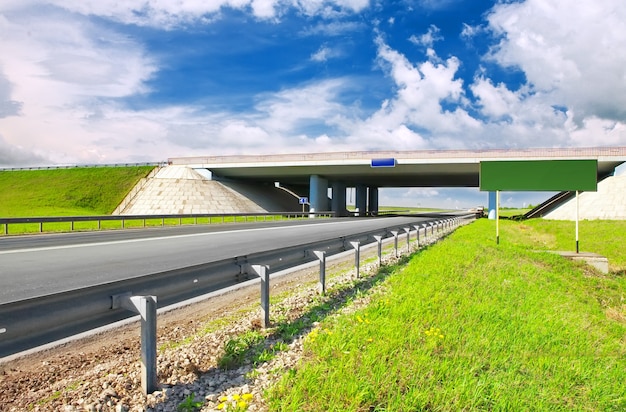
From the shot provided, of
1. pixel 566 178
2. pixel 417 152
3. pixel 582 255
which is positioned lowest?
pixel 582 255

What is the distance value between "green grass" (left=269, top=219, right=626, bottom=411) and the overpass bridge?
122ft

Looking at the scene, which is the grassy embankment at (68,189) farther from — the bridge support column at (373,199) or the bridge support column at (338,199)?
the bridge support column at (373,199)

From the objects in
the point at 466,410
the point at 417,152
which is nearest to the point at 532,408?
the point at 466,410

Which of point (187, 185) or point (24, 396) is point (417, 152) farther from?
point (24, 396)

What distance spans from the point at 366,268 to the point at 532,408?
6697mm

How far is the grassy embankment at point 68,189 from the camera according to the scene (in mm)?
47103

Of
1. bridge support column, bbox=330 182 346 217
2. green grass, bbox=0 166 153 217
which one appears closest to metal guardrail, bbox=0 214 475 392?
green grass, bbox=0 166 153 217

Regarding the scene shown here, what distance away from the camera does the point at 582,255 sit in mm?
15875

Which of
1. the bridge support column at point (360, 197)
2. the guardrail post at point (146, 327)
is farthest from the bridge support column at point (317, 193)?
the guardrail post at point (146, 327)

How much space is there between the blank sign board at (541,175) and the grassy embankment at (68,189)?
37990 millimetres

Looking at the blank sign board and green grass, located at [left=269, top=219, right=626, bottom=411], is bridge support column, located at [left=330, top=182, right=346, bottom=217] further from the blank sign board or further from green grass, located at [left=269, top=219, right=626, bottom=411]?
green grass, located at [left=269, top=219, right=626, bottom=411]

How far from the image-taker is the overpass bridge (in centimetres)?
4197

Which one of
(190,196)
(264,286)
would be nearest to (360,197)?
(190,196)

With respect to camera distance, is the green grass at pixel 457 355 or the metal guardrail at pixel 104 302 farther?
the green grass at pixel 457 355
